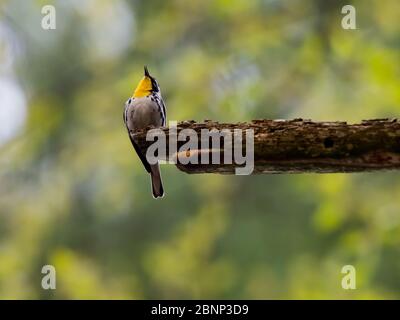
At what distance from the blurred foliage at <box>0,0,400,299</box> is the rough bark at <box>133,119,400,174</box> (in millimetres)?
3112

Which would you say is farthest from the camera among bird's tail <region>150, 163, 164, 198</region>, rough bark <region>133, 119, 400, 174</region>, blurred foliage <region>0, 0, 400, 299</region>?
blurred foliage <region>0, 0, 400, 299</region>

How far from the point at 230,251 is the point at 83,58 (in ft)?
7.52

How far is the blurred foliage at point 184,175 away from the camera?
6.22 meters

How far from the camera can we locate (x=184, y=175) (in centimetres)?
668

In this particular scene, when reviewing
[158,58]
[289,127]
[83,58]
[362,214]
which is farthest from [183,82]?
[289,127]

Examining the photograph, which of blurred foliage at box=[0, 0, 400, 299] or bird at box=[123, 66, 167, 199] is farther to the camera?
blurred foliage at box=[0, 0, 400, 299]

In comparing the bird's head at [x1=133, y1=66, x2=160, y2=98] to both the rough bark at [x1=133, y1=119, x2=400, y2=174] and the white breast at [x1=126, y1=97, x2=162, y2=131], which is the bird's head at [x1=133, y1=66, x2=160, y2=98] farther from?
the rough bark at [x1=133, y1=119, x2=400, y2=174]

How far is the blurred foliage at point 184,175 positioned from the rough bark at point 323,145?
3.11m

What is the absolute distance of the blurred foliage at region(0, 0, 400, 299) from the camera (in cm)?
622

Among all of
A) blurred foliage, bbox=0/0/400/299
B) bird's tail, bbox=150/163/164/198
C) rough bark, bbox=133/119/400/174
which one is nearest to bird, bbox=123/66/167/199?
bird's tail, bbox=150/163/164/198

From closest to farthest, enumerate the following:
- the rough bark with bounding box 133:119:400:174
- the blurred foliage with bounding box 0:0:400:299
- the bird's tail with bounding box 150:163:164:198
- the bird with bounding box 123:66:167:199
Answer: the rough bark with bounding box 133:119:400:174 < the bird with bounding box 123:66:167:199 < the bird's tail with bounding box 150:163:164:198 < the blurred foliage with bounding box 0:0:400:299

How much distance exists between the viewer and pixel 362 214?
21.1ft

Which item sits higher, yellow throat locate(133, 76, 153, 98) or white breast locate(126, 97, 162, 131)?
yellow throat locate(133, 76, 153, 98)
